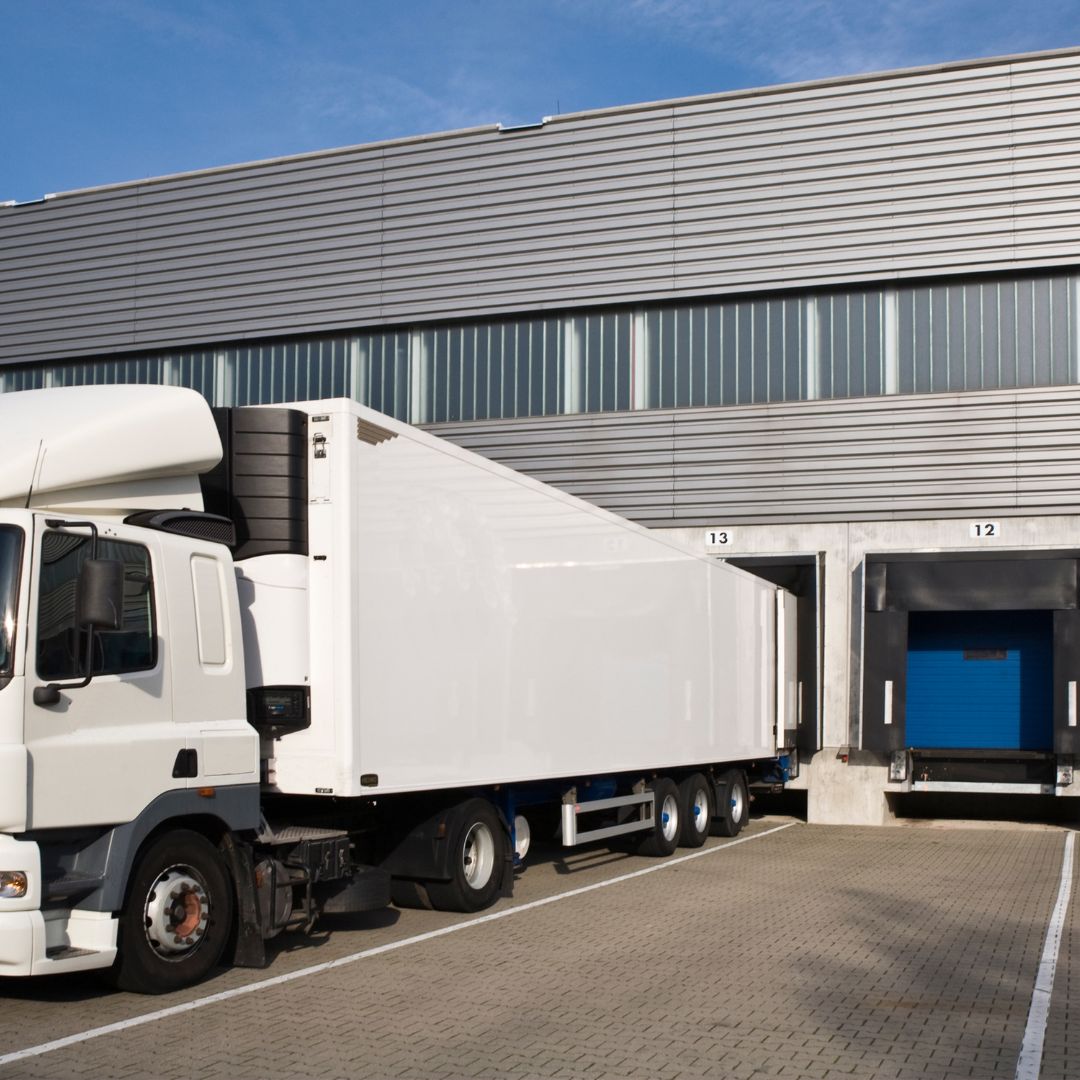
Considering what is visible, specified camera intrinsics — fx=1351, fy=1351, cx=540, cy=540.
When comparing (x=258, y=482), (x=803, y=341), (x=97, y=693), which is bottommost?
(x=97, y=693)

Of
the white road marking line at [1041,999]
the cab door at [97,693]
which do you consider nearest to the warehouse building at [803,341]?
the white road marking line at [1041,999]

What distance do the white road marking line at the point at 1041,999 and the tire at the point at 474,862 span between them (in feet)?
13.5

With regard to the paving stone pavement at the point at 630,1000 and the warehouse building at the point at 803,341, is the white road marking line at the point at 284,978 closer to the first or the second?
the paving stone pavement at the point at 630,1000

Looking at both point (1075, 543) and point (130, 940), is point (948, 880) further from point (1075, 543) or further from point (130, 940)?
point (130, 940)

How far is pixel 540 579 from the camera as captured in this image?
1124 cm

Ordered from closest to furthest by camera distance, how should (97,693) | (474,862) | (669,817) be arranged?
(97,693)
(474,862)
(669,817)

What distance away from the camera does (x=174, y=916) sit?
7508 mm

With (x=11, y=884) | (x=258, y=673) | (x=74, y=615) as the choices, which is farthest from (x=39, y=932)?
(x=258, y=673)

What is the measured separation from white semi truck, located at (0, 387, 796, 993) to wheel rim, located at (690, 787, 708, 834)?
13.3 ft

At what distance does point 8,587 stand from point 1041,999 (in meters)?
6.18

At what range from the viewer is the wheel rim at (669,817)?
1488 centimetres

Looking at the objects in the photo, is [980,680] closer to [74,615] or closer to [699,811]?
[699,811]

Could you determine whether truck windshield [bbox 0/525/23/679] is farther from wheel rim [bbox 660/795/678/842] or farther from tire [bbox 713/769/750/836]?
tire [bbox 713/769/750/836]

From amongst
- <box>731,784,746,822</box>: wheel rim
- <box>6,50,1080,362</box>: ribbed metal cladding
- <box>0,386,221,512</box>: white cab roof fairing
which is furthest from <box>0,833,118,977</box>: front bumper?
<box>6,50,1080,362</box>: ribbed metal cladding
